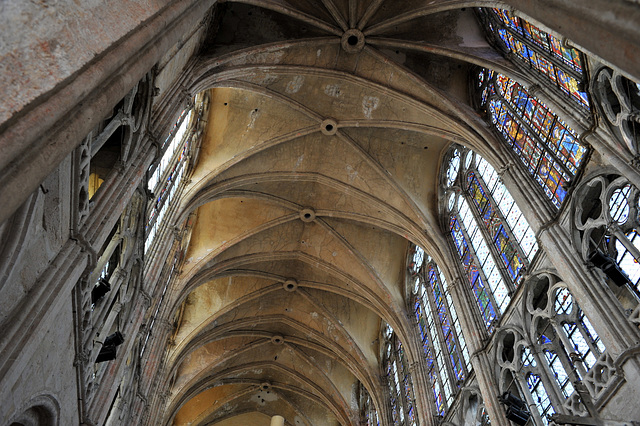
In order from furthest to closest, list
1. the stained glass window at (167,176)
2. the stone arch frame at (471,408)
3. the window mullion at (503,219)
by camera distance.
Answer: the stained glass window at (167,176) < the stone arch frame at (471,408) < the window mullion at (503,219)

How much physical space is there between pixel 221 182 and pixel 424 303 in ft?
23.6

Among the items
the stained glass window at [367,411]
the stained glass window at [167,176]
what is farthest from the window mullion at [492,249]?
the stained glass window at [367,411]

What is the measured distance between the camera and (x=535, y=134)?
11.2 m

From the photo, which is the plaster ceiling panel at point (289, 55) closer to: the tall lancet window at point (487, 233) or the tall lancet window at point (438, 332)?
the tall lancet window at point (487, 233)

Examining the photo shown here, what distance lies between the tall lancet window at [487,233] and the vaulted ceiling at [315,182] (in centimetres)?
103

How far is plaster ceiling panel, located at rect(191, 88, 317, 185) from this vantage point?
1588 centimetres

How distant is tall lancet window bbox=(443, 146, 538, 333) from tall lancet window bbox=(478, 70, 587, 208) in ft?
3.59

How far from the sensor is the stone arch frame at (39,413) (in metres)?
6.14

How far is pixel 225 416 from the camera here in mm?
24828

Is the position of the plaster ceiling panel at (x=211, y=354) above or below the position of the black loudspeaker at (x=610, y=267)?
above

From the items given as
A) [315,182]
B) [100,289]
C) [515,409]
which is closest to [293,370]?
[315,182]

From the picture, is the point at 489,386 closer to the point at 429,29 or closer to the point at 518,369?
the point at 518,369

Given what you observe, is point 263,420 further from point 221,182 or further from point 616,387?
point 616,387

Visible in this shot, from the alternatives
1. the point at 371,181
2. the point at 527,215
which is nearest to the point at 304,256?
the point at 371,181
